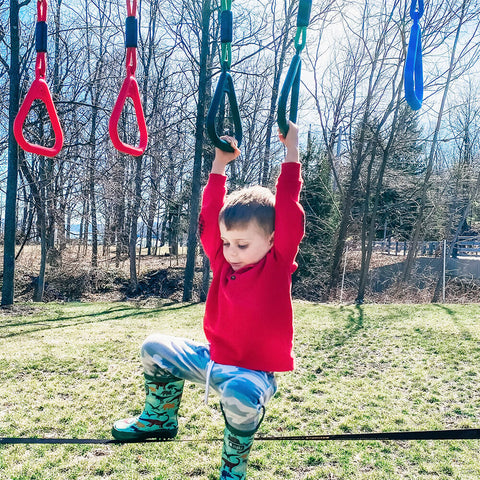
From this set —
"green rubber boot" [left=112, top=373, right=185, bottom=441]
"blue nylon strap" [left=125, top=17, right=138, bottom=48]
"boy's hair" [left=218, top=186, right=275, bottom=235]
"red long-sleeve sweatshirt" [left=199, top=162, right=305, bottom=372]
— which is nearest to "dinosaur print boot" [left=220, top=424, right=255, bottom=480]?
"red long-sleeve sweatshirt" [left=199, top=162, right=305, bottom=372]

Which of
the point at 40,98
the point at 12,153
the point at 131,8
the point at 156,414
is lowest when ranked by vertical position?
the point at 156,414

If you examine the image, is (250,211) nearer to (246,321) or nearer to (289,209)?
(289,209)

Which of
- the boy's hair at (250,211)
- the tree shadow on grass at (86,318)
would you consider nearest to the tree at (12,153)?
the tree shadow on grass at (86,318)

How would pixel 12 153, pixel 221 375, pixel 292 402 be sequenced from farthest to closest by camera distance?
pixel 12 153 < pixel 292 402 < pixel 221 375

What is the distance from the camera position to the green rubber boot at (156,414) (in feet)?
6.23

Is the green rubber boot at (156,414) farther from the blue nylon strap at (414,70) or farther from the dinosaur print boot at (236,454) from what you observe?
the blue nylon strap at (414,70)

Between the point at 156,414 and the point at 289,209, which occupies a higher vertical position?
the point at 289,209

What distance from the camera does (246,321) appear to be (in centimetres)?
166

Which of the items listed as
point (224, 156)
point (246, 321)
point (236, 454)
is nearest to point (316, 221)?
→ point (224, 156)

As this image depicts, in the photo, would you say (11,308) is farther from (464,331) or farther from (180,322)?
(464,331)

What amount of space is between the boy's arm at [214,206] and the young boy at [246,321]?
0.09m

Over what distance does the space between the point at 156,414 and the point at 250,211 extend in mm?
1056

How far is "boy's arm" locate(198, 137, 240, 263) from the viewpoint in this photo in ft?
6.34

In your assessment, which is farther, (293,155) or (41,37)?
(41,37)
